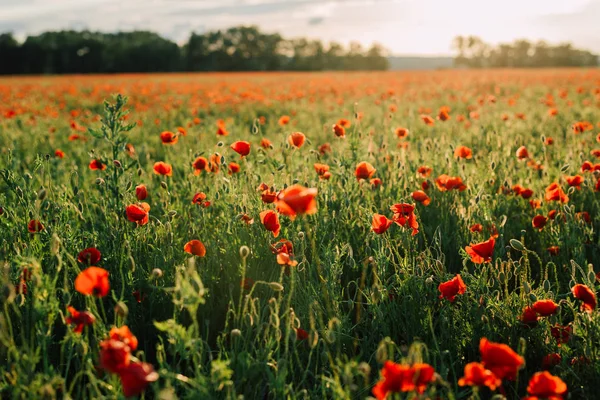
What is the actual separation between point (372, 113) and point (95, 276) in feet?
19.7

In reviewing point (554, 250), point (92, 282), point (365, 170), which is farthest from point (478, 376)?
point (554, 250)

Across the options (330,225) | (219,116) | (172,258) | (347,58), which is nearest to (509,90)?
(219,116)

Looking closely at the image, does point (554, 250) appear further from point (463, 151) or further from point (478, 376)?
point (478, 376)

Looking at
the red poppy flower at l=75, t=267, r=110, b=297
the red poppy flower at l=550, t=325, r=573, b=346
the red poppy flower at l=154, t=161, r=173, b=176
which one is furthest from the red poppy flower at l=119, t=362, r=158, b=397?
the red poppy flower at l=154, t=161, r=173, b=176

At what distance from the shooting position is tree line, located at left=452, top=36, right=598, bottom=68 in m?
66.9

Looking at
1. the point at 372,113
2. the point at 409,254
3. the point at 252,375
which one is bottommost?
the point at 252,375

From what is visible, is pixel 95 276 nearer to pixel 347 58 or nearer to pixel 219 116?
pixel 219 116

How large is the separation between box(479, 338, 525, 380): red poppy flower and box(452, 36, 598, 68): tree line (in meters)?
72.4

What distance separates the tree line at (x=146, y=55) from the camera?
185 ft

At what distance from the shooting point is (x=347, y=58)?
66.6m

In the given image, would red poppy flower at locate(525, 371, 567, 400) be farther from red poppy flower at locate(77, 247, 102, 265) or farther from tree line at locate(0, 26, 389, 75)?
tree line at locate(0, 26, 389, 75)

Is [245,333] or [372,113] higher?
[372,113]

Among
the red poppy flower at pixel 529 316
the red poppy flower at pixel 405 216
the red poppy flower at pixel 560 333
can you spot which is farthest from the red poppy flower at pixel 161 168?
the red poppy flower at pixel 560 333

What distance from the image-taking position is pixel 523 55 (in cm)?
7494
